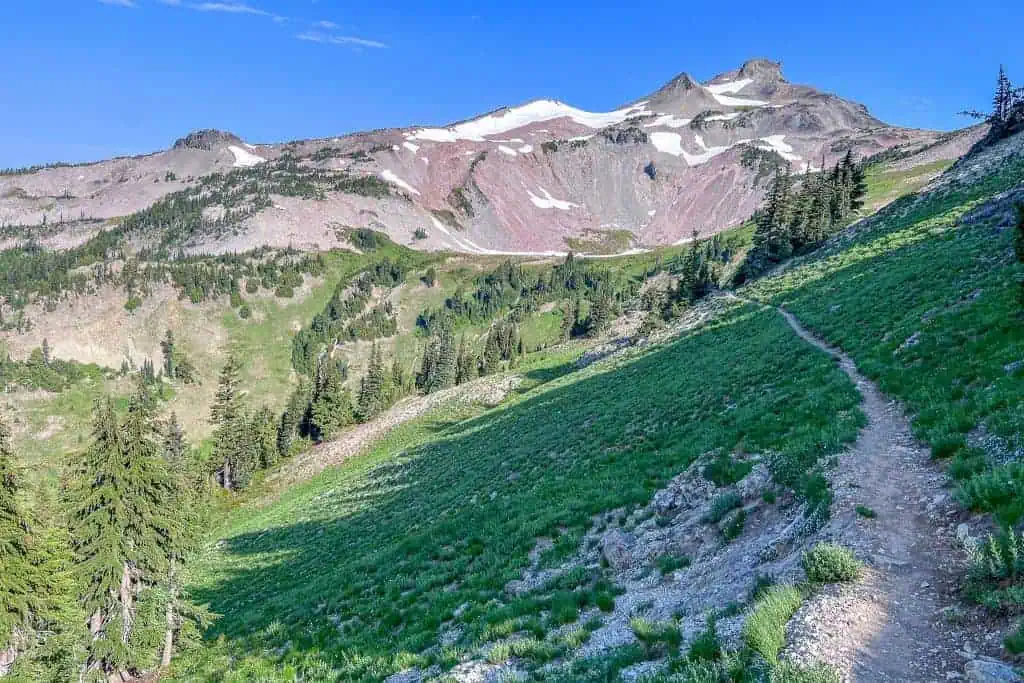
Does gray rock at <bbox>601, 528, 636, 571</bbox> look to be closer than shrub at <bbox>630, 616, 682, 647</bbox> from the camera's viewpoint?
No

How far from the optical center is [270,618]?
72.4 feet

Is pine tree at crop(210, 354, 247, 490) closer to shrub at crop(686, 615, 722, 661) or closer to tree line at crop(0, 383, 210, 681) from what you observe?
tree line at crop(0, 383, 210, 681)

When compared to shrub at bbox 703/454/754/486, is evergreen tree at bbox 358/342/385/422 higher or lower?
lower

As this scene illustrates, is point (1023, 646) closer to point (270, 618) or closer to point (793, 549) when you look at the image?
point (793, 549)

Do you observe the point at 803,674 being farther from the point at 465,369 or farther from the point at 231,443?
the point at 465,369

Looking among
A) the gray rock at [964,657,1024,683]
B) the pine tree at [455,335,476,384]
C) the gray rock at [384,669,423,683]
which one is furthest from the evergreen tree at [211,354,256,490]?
the gray rock at [964,657,1024,683]

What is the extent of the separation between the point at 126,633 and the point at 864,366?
32.4m

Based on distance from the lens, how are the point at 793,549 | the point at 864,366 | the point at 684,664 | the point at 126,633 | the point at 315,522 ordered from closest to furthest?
1. the point at 684,664
2. the point at 793,549
3. the point at 864,366
4. the point at 126,633
5. the point at 315,522

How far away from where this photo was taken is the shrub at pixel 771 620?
22.7 ft

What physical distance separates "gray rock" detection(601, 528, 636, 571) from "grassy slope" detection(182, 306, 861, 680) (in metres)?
1.60

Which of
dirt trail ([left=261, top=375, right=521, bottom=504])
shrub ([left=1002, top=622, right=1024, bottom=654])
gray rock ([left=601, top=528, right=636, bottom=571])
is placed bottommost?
dirt trail ([left=261, top=375, right=521, bottom=504])

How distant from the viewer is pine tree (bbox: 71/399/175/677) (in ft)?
72.6

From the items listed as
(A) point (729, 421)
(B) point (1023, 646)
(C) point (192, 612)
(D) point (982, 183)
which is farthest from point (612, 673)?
(D) point (982, 183)

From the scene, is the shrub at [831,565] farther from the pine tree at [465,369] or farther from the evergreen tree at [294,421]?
the pine tree at [465,369]
